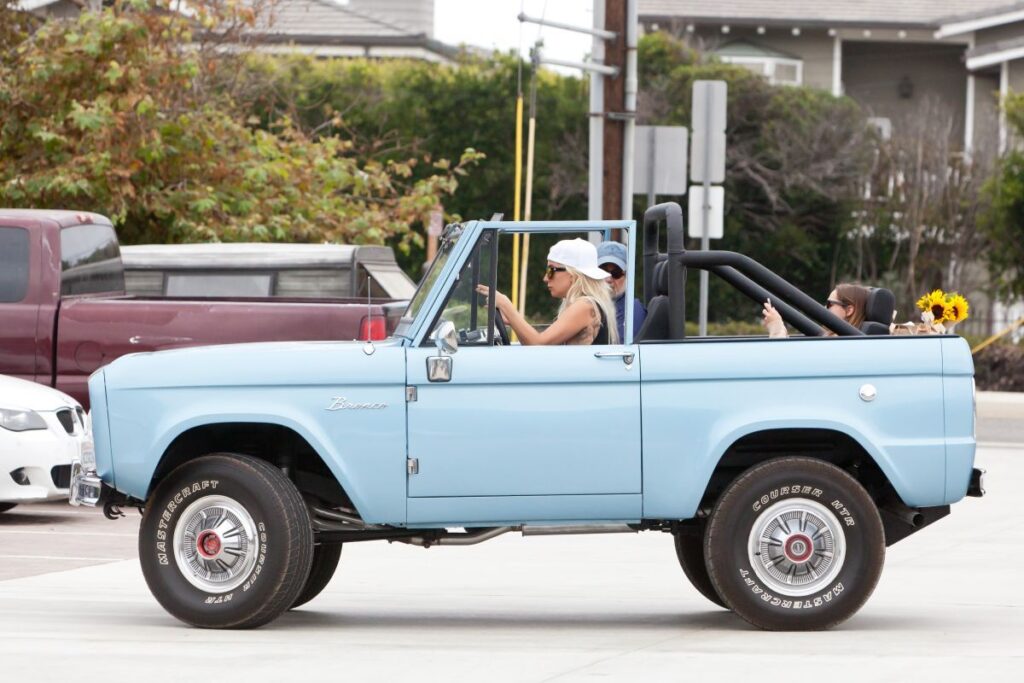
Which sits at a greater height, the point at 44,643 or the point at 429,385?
the point at 429,385

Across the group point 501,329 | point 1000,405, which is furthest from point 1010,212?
point 501,329

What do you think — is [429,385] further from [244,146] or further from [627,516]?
[244,146]

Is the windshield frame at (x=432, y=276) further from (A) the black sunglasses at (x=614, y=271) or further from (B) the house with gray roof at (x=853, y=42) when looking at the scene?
(B) the house with gray roof at (x=853, y=42)

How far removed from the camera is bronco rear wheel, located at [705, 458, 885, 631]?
8625mm

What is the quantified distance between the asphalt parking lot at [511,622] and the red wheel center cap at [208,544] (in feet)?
1.19

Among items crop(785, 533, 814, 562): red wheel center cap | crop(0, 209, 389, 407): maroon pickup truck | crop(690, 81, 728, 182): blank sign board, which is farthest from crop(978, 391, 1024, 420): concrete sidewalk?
crop(785, 533, 814, 562): red wheel center cap

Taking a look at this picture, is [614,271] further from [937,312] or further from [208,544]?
[937,312]

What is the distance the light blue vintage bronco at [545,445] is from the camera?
8594mm

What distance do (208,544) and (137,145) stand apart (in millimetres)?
14085

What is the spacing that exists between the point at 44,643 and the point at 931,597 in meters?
4.55

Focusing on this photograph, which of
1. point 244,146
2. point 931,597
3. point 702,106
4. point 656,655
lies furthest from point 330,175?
point 656,655

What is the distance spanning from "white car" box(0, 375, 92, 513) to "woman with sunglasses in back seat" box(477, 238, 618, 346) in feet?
15.8

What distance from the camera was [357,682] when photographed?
24.1ft

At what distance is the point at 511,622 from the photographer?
9.16m
